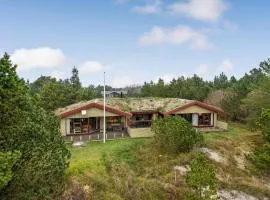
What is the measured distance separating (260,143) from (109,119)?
17722 mm

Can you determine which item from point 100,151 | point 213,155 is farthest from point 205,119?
point 100,151

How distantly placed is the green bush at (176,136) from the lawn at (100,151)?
11.0 feet

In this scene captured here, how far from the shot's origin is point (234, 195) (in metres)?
27.4

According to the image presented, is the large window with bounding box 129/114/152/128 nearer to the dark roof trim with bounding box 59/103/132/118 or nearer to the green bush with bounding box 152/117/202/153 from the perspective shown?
the dark roof trim with bounding box 59/103/132/118

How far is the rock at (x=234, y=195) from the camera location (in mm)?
27016

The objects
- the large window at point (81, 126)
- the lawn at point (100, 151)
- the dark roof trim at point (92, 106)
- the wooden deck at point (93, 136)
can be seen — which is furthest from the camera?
the large window at point (81, 126)

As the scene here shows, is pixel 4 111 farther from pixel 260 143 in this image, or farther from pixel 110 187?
pixel 260 143

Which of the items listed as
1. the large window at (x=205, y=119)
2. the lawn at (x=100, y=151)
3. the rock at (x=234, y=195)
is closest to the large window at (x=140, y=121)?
the lawn at (x=100, y=151)

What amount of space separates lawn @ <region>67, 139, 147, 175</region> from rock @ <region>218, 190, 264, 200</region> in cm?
891

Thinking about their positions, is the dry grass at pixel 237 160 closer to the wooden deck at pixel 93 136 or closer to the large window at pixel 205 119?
the large window at pixel 205 119

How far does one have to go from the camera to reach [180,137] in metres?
32.7

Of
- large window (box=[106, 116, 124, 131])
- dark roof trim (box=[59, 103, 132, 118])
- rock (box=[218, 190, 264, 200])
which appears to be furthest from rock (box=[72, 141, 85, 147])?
rock (box=[218, 190, 264, 200])

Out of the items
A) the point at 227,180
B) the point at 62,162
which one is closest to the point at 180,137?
the point at 227,180

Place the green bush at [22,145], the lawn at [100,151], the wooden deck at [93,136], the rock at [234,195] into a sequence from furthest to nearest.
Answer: the wooden deck at [93,136] → the lawn at [100,151] → the rock at [234,195] → the green bush at [22,145]
